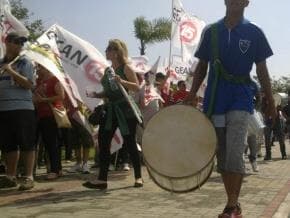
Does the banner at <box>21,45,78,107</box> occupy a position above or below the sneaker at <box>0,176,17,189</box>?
above

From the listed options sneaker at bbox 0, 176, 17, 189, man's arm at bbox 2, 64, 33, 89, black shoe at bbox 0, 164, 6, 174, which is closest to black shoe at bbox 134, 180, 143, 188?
sneaker at bbox 0, 176, 17, 189

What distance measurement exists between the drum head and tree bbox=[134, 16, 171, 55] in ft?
180

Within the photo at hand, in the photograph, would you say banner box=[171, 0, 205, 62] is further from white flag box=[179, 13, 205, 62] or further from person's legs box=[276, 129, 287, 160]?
person's legs box=[276, 129, 287, 160]

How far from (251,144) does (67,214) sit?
5821 mm

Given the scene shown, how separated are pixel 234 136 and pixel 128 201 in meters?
2.05

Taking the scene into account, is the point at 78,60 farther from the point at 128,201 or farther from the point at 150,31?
the point at 150,31

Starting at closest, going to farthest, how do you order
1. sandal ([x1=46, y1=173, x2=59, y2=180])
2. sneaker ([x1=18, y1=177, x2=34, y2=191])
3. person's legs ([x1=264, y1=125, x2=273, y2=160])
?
sneaker ([x1=18, y1=177, x2=34, y2=191]), sandal ([x1=46, y1=173, x2=59, y2=180]), person's legs ([x1=264, y1=125, x2=273, y2=160])

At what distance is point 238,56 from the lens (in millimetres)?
5164

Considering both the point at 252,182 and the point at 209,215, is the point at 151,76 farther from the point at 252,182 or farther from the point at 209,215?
the point at 209,215

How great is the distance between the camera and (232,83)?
5199mm

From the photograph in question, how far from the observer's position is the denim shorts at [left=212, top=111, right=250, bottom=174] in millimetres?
5105

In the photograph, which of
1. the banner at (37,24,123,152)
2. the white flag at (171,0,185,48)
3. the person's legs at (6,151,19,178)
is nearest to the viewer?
the person's legs at (6,151,19,178)

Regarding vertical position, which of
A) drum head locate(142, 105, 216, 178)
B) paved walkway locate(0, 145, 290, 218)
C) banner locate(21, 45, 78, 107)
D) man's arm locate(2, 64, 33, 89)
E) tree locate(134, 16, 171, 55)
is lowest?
paved walkway locate(0, 145, 290, 218)

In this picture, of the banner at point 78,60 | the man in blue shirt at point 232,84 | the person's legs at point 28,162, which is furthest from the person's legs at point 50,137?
the man in blue shirt at point 232,84
